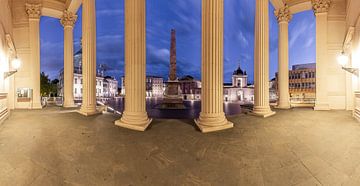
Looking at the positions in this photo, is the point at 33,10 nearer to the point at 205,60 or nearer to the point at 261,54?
the point at 205,60

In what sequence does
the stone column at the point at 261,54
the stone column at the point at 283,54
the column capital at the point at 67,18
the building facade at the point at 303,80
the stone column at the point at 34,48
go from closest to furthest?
the stone column at the point at 261,54, the stone column at the point at 283,54, the stone column at the point at 34,48, the column capital at the point at 67,18, the building facade at the point at 303,80

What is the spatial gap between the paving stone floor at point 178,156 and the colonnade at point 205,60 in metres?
1.31

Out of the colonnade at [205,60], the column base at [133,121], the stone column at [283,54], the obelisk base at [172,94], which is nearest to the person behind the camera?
the column base at [133,121]

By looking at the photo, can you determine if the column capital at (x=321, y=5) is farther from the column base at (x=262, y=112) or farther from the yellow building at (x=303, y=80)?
the yellow building at (x=303, y=80)

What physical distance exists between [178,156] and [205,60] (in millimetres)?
4925

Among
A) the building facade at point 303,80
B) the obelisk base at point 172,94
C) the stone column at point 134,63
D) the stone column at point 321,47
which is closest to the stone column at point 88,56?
the stone column at point 134,63

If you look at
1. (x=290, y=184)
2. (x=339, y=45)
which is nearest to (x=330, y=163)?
(x=290, y=184)

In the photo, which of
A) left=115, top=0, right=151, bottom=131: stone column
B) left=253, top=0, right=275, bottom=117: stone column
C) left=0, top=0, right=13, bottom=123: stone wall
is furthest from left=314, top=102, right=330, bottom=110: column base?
left=0, top=0, right=13, bottom=123: stone wall

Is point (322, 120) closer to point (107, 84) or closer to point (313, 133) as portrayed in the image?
point (313, 133)

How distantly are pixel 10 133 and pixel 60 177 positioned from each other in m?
4.75

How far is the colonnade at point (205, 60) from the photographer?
368 inches

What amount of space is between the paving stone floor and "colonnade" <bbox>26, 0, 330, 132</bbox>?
4.31 ft

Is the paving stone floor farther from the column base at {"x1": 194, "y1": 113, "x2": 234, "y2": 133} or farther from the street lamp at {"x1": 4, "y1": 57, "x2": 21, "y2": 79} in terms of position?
the street lamp at {"x1": 4, "y1": 57, "x2": 21, "y2": 79}

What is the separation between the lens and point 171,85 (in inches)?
1142
